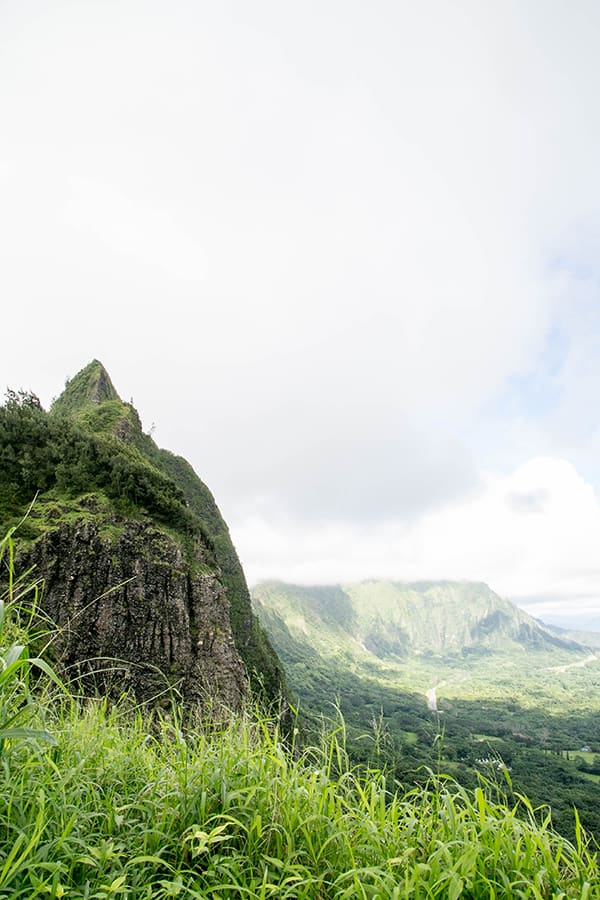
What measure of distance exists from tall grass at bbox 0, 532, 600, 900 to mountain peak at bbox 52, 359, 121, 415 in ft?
229

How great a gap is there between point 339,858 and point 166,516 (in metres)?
37.2

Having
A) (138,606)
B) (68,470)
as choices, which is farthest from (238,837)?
(68,470)

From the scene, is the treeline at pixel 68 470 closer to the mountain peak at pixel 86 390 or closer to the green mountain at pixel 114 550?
the green mountain at pixel 114 550

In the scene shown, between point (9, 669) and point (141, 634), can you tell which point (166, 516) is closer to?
point (141, 634)

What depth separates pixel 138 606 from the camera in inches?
1146

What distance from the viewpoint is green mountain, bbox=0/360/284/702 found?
88.1ft

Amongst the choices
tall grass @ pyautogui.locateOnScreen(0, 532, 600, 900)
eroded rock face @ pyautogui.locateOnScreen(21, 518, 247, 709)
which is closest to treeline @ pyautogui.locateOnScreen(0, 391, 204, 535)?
eroded rock face @ pyautogui.locateOnScreen(21, 518, 247, 709)

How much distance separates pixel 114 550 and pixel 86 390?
4906cm

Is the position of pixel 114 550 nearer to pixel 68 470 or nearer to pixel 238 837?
pixel 68 470

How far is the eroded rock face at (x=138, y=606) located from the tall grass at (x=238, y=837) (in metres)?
24.1

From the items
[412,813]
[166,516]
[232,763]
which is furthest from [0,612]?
[166,516]

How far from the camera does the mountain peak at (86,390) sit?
218 ft

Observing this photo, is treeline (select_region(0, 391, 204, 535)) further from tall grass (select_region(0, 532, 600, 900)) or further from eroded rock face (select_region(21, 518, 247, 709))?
tall grass (select_region(0, 532, 600, 900))

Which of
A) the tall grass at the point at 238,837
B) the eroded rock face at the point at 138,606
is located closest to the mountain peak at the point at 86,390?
the eroded rock face at the point at 138,606
